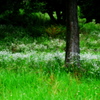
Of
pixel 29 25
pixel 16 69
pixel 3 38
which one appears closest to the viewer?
pixel 16 69

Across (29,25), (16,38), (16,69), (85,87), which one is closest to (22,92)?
(85,87)

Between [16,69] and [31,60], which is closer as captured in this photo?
[16,69]

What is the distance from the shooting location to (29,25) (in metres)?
23.8

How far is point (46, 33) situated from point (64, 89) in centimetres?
1659

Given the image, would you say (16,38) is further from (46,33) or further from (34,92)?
(34,92)

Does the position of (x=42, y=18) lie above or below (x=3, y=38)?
above

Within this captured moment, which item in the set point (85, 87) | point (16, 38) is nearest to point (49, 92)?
point (85, 87)

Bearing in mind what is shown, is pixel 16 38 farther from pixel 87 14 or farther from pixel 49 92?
pixel 49 92

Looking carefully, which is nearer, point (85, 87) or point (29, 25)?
point (85, 87)

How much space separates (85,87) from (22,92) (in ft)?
5.08

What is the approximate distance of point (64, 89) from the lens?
513cm

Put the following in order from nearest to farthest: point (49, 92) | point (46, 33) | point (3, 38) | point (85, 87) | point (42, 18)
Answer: point (49, 92), point (85, 87), point (3, 38), point (46, 33), point (42, 18)

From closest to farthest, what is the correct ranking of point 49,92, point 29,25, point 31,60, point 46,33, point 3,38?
point 49,92 → point 31,60 → point 3,38 → point 46,33 → point 29,25

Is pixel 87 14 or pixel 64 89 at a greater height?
pixel 87 14
